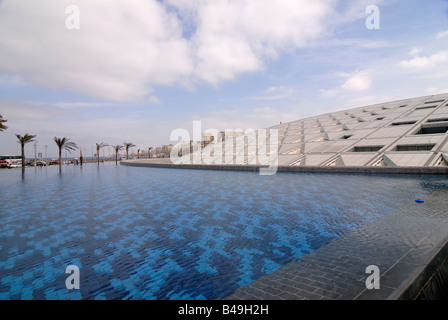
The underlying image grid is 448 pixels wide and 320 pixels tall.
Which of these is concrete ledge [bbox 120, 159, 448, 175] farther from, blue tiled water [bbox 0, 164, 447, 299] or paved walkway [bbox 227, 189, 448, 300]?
paved walkway [bbox 227, 189, 448, 300]

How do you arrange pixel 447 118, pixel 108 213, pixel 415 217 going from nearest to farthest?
pixel 415 217 < pixel 108 213 < pixel 447 118

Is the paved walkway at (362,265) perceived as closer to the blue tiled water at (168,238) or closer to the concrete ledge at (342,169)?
the blue tiled water at (168,238)

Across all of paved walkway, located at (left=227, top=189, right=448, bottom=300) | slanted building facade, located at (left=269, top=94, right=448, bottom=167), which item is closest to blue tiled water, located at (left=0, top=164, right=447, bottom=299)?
paved walkway, located at (left=227, top=189, right=448, bottom=300)

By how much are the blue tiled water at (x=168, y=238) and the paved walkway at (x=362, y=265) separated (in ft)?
1.37

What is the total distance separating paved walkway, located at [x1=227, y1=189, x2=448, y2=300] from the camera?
9.84 feet

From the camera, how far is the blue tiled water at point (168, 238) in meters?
3.80

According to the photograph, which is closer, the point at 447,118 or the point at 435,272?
the point at 435,272

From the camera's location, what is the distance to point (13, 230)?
6586 mm

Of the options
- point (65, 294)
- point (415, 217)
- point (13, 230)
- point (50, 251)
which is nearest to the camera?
point (65, 294)

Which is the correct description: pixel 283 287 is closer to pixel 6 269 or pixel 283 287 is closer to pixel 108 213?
pixel 6 269

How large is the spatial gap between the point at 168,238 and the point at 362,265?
13.4ft

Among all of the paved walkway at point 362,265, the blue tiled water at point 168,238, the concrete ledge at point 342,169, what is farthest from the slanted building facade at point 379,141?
the paved walkway at point 362,265
